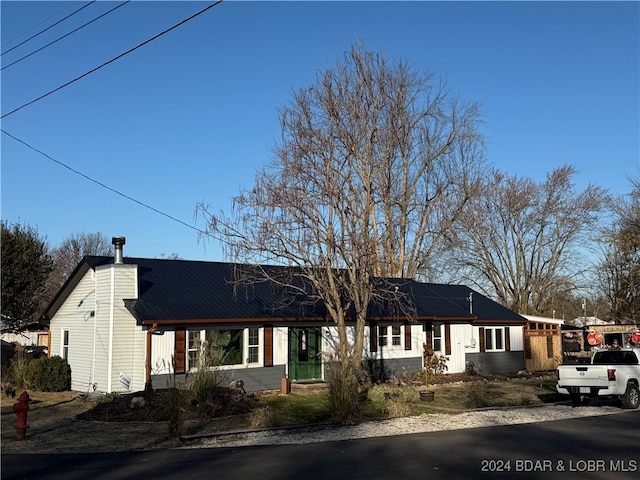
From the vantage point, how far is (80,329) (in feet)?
79.7

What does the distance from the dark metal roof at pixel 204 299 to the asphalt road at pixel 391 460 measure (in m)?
9.55

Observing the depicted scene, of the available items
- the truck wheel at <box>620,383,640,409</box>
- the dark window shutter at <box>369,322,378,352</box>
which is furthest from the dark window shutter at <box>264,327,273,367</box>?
the truck wheel at <box>620,383,640,409</box>

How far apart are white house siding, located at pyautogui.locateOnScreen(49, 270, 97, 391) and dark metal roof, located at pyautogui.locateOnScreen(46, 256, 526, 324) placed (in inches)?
17.8

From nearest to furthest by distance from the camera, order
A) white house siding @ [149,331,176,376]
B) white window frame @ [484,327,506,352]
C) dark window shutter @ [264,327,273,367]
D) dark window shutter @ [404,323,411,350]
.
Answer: white house siding @ [149,331,176,376] < dark window shutter @ [264,327,273,367] < dark window shutter @ [404,323,411,350] < white window frame @ [484,327,506,352]

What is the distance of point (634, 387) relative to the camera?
62.4 ft

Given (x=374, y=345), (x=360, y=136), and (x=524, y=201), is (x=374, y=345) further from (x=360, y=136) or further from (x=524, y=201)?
(x=524, y=201)

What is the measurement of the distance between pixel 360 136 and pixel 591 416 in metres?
11.4

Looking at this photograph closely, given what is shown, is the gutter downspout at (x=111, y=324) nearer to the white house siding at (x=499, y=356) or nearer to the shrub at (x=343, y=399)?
the shrub at (x=343, y=399)

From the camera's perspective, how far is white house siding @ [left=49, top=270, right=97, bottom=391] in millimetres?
23266

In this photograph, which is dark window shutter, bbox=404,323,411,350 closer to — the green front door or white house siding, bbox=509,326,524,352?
the green front door

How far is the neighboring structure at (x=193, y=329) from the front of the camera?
21812mm

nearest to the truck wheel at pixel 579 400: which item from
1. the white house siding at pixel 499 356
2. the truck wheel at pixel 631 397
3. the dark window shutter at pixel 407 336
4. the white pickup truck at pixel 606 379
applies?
the white pickup truck at pixel 606 379

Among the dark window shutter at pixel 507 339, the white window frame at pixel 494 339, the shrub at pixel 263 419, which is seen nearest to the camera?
the shrub at pixel 263 419

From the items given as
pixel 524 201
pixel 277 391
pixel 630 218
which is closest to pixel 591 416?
pixel 277 391
